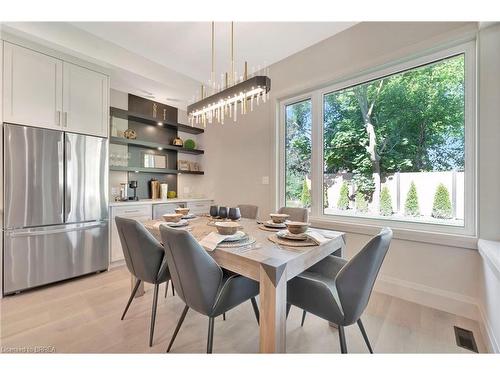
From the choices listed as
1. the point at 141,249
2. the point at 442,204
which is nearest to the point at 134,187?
the point at 141,249

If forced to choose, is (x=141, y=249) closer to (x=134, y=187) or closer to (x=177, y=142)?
(x=134, y=187)

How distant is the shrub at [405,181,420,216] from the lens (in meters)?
2.18

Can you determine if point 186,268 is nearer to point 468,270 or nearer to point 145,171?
point 468,270

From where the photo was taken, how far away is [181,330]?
5.44 feet

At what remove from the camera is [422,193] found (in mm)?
2148

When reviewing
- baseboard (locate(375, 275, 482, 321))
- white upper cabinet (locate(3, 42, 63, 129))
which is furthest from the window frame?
white upper cabinet (locate(3, 42, 63, 129))

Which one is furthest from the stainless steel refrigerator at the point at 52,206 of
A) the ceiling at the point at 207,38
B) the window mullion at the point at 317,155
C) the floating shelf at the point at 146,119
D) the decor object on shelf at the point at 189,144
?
the window mullion at the point at 317,155

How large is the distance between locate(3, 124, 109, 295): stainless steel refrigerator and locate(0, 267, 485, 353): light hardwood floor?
32 centimetres

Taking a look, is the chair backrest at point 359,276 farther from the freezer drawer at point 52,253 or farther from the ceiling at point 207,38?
the freezer drawer at point 52,253

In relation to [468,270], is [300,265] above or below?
above

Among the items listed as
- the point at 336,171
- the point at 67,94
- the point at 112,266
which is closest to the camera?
the point at 67,94

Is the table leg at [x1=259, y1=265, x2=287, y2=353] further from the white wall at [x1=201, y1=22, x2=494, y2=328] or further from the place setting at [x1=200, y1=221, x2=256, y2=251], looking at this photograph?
the white wall at [x1=201, y1=22, x2=494, y2=328]
